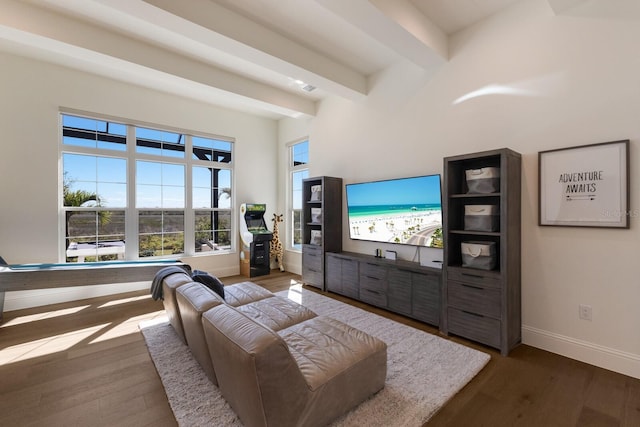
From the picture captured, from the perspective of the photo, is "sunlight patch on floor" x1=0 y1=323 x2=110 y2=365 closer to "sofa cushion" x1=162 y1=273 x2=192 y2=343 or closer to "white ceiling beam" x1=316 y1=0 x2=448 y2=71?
"sofa cushion" x1=162 y1=273 x2=192 y2=343

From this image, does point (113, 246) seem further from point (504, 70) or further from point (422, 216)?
point (504, 70)

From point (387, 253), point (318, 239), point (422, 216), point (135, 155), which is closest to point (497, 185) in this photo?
point (422, 216)

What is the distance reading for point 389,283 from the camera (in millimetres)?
3455

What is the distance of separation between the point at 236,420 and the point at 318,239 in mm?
3040

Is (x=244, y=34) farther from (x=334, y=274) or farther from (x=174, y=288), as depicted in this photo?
(x=334, y=274)

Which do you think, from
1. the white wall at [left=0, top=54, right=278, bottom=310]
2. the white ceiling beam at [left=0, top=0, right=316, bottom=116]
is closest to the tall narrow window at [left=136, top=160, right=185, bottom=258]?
the white wall at [left=0, top=54, right=278, bottom=310]

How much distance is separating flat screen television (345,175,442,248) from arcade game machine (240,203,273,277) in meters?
1.85

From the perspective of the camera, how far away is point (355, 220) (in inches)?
170

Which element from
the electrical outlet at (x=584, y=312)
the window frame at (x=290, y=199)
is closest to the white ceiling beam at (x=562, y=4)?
the electrical outlet at (x=584, y=312)

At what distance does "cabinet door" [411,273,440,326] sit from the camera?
9.81ft

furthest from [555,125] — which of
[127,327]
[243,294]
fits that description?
[127,327]

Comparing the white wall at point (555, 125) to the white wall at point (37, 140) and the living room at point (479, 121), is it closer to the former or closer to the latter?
the living room at point (479, 121)

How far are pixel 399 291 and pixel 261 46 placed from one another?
3208mm

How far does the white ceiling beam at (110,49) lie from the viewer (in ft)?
8.84
